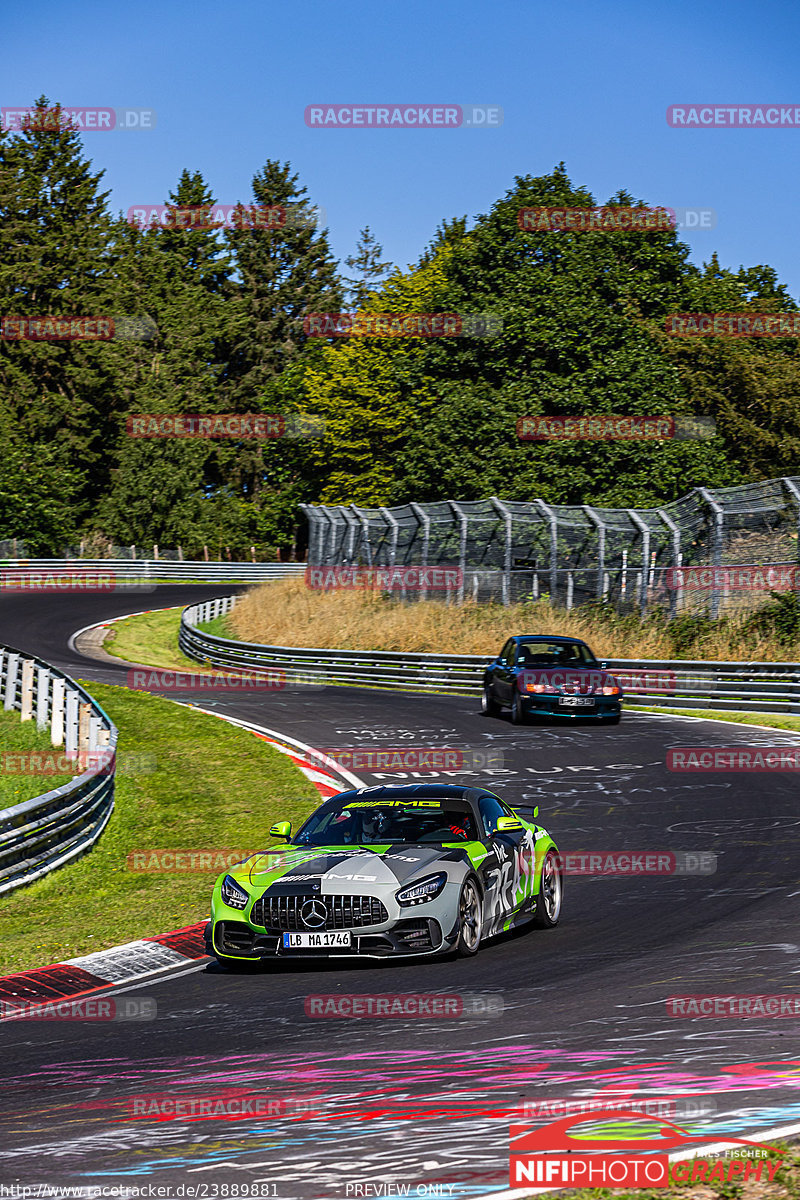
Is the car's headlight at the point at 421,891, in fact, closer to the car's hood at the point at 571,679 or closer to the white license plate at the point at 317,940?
the white license plate at the point at 317,940

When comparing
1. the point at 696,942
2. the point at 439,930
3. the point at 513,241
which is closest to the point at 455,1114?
the point at 439,930

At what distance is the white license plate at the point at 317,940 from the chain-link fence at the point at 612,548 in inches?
822

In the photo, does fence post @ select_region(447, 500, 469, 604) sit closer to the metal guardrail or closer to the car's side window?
the car's side window

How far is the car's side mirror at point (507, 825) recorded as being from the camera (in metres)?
10.6

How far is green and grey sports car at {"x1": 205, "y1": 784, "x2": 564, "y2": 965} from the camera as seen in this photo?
9.61 m

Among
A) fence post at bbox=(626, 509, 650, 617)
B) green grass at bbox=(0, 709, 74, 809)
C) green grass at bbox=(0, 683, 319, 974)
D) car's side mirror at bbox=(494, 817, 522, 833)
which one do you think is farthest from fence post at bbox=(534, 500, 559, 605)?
car's side mirror at bbox=(494, 817, 522, 833)

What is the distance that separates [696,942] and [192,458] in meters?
75.5

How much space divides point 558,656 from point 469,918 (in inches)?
696

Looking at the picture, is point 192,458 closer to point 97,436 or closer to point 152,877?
point 97,436

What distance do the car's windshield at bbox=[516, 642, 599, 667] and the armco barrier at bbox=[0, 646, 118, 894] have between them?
8587mm

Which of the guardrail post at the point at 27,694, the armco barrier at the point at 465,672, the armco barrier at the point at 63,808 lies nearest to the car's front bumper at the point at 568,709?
the armco barrier at the point at 465,672

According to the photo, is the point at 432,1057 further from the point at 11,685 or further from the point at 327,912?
the point at 11,685

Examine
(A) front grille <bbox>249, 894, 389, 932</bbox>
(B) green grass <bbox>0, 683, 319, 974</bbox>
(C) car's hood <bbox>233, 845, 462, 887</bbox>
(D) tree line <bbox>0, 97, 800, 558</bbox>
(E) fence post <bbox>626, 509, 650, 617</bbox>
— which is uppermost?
(D) tree line <bbox>0, 97, 800, 558</bbox>

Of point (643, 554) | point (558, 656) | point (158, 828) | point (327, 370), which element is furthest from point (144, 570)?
point (158, 828)
